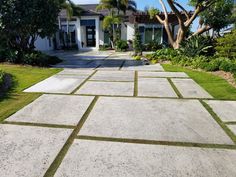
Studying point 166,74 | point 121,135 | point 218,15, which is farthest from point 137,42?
point 121,135

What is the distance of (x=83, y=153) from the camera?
3.17 m

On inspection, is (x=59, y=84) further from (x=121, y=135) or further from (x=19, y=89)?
(x=121, y=135)

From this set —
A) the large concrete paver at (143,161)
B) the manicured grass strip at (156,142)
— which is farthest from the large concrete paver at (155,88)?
the large concrete paver at (143,161)

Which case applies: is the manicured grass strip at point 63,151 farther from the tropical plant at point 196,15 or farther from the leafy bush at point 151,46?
the leafy bush at point 151,46

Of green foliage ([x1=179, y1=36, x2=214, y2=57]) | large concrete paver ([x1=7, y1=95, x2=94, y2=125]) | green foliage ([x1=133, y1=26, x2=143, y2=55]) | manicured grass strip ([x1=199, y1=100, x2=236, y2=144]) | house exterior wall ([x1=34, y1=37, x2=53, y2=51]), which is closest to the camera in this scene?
manicured grass strip ([x1=199, y1=100, x2=236, y2=144])

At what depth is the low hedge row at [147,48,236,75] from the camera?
859 centimetres

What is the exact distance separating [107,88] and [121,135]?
314 centimetres

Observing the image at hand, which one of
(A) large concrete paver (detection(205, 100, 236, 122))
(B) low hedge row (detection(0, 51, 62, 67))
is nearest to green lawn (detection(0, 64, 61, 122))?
(B) low hedge row (detection(0, 51, 62, 67))

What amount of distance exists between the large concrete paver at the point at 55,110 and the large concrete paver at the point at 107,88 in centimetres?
64

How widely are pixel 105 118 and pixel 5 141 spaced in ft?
6.26

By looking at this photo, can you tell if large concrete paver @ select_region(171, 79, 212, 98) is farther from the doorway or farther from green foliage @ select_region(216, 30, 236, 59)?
the doorway

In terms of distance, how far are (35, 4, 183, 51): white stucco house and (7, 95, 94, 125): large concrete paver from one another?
16145 mm

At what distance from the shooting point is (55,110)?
4.84m

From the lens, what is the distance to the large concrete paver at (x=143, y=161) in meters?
2.75
